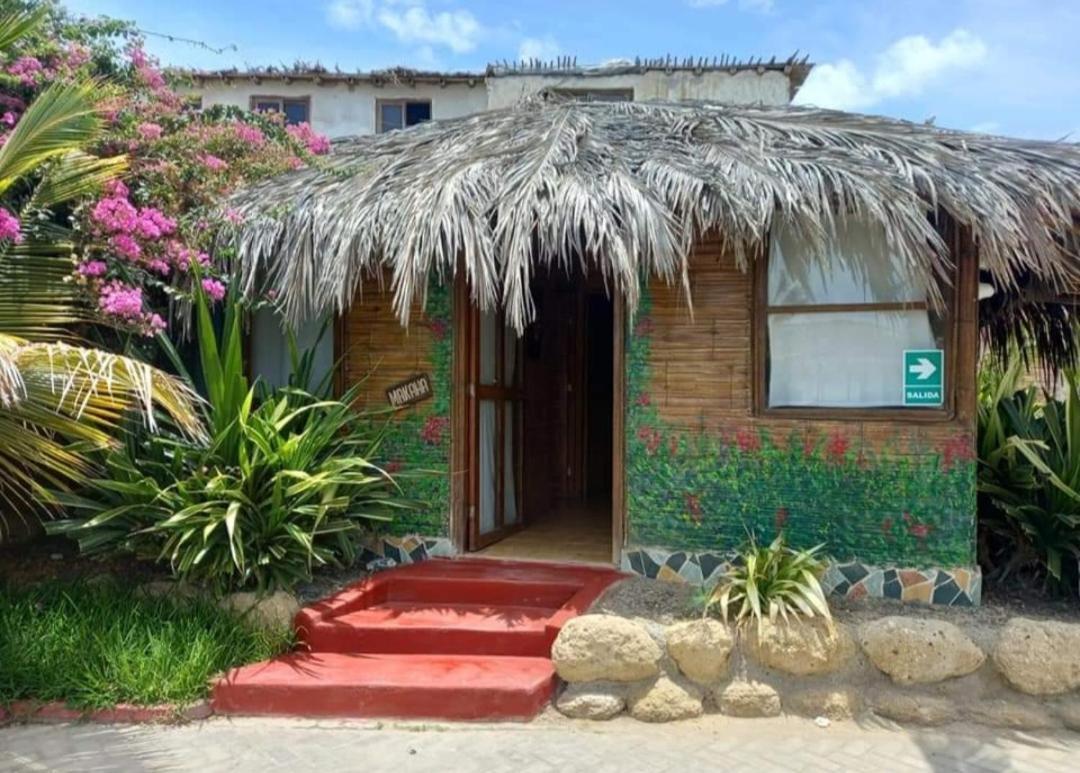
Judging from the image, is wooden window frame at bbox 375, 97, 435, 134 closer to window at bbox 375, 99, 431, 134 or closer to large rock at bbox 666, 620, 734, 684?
window at bbox 375, 99, 431, 134

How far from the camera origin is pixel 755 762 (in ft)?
12.4

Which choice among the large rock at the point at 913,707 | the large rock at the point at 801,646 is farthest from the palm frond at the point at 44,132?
the large rock at the point at 913,707

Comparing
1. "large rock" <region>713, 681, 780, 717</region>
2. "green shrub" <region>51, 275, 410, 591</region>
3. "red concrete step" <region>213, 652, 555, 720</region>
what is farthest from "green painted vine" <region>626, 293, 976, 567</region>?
"green shrub" <region>51, 275, 410, 591</region>

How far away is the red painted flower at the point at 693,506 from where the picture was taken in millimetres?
5348

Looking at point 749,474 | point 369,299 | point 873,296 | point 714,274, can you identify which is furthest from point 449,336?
point 873,296

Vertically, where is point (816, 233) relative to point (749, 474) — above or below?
above

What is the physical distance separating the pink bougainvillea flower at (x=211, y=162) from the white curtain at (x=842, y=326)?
164 inches

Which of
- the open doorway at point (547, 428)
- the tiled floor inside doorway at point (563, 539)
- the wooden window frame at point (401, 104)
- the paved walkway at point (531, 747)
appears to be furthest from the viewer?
the wooden window frame at point (401, 104)

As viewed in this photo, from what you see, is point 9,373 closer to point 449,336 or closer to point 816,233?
point 449,336

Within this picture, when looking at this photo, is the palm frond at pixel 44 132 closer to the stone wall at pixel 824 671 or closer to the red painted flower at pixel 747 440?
the stone wall at pixel 824 671

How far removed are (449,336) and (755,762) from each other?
350cm

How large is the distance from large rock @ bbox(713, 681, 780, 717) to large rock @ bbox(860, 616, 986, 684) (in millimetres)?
595

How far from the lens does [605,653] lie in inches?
167

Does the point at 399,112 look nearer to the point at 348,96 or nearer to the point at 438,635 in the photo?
the point at 348,96
